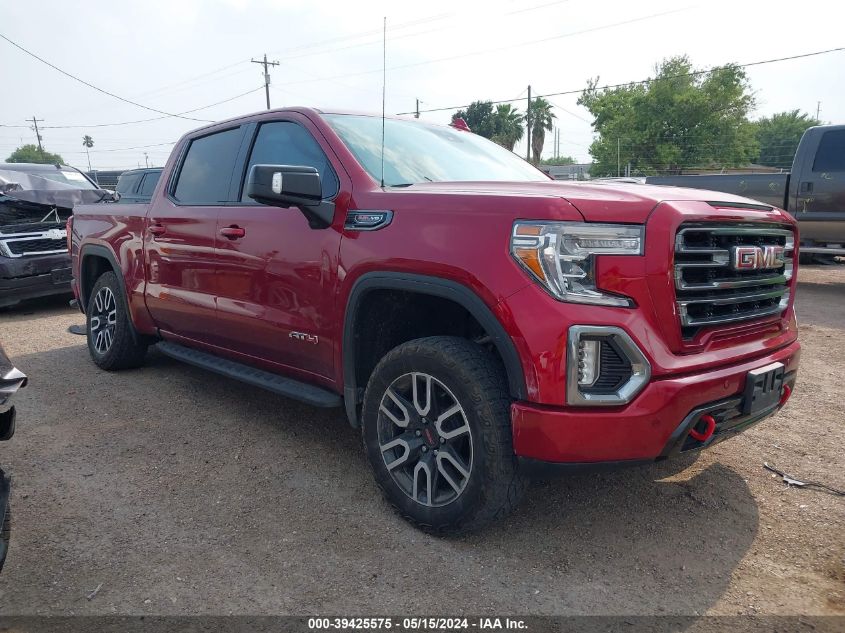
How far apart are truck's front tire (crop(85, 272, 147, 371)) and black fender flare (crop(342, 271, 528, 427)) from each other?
2.82 metres

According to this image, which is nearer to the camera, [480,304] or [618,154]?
[480,304]

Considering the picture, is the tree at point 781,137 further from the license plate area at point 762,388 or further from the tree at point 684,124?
the license plate area at point 762,388

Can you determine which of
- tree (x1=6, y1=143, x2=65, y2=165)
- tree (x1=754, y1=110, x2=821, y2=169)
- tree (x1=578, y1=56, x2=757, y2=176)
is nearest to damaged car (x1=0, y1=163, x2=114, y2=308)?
tree (x1=578, y1=56, x2=757, y2=176)

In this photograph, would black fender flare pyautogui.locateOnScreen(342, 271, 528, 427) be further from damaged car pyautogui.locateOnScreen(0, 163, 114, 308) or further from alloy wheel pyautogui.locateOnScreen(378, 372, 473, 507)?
damaged car pyautogui.locateOnScreen(0, 163, 114, 308)

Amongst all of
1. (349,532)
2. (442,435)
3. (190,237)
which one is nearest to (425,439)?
(442,435)

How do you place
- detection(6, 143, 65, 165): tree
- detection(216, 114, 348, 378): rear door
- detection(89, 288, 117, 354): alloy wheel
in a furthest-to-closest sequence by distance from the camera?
detection(6, 143, 65, 165): tree → detection(89, 288, 117, 354): alloy wheel → detection(216, 114, 348, 378): rear door

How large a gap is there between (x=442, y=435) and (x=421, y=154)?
1642mm

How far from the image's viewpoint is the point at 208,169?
426 cm

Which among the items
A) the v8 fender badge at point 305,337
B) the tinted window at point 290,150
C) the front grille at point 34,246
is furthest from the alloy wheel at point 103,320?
the front grille at point 34,246

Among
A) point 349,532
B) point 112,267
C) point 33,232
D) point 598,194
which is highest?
point 598,194

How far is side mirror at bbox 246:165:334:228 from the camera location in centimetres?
284

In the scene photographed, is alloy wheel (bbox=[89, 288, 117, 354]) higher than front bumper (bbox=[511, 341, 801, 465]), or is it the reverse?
front bumper (bbox=[511, 341, 801, 465])

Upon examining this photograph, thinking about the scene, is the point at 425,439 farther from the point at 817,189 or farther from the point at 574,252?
the point at 817,189

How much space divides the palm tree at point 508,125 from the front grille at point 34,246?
51.6 meters
